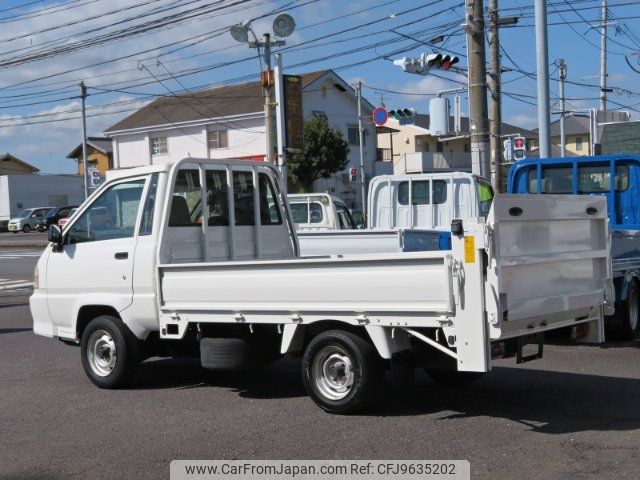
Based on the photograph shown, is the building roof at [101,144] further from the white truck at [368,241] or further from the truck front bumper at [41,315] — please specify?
the truck front bumper at [41,315]

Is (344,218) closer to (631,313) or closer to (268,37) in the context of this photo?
(268,37)

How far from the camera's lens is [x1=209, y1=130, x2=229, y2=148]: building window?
51219 mm

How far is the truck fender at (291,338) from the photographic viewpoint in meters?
7.80

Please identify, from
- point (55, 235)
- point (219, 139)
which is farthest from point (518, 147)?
point (219, 139)

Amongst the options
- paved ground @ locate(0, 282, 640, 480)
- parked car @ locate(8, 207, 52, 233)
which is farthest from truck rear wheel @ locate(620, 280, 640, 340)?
parked car @ locate(8, 207, 52, 233)

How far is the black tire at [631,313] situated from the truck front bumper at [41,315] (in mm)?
7187

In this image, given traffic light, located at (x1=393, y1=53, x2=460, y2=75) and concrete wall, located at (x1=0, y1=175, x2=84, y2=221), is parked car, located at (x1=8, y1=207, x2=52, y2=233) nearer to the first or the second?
concrete wall, located at (x1=0, y1=175, x2=84, y2=221)

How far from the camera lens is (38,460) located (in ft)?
21.8

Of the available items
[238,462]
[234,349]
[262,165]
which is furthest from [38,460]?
[262,165]

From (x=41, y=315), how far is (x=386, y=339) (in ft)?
15.0

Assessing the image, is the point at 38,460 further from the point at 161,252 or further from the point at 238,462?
the point at 161,252

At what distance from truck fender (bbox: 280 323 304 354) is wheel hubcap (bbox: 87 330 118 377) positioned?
228 centimetres

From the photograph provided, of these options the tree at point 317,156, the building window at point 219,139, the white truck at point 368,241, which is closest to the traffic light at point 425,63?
the white truck at point 368,241

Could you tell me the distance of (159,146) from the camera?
53.8 m
